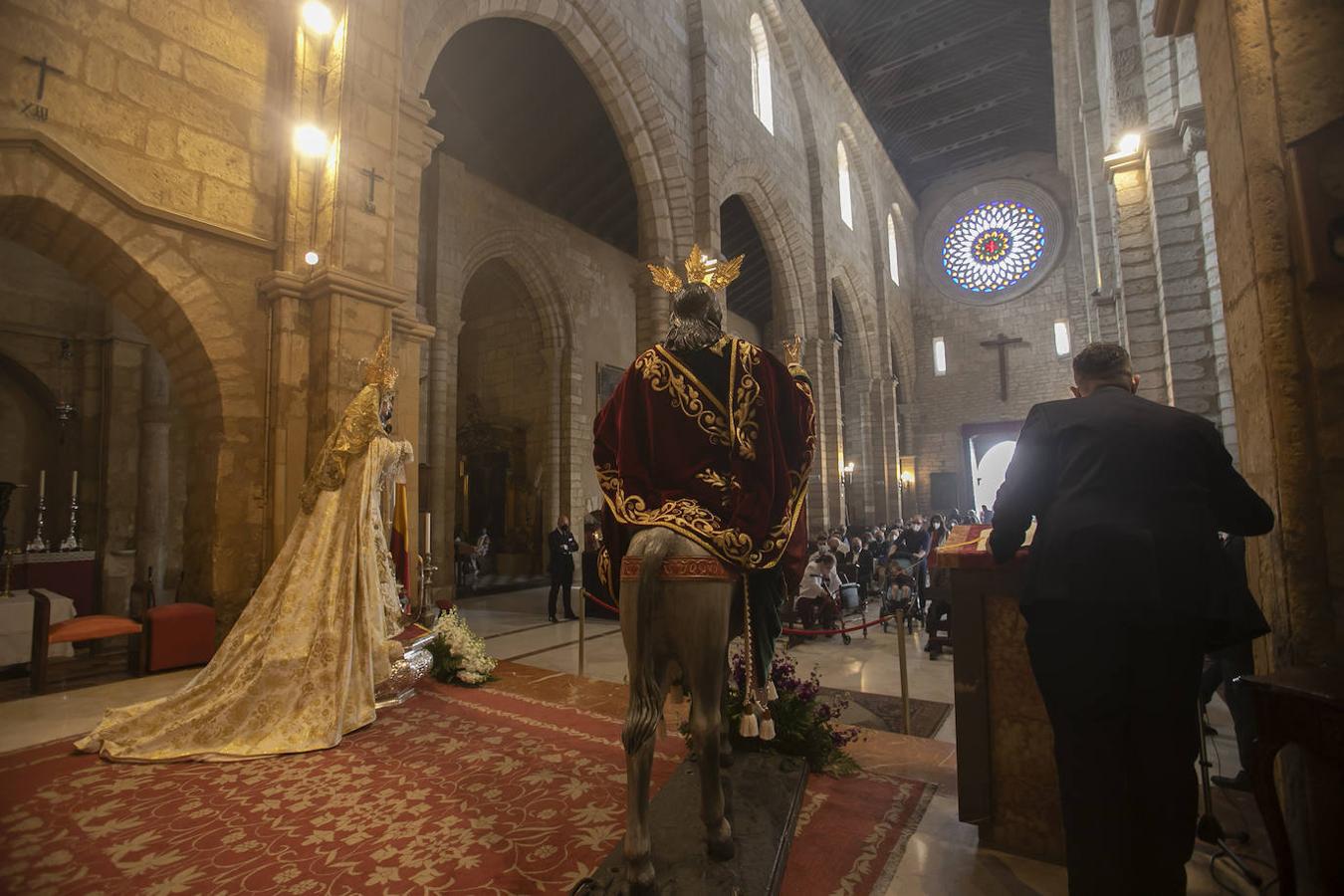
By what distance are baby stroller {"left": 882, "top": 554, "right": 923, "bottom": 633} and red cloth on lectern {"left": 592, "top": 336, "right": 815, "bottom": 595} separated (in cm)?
560

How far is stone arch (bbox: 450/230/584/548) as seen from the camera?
12.6m

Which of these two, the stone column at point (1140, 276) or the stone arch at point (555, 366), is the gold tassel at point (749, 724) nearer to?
the stone column at point (1140, 276)

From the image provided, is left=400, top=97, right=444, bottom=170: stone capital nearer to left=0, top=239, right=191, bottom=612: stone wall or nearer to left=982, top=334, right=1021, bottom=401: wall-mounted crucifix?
left=0, top=239, right=191, bottom=612: stone wall

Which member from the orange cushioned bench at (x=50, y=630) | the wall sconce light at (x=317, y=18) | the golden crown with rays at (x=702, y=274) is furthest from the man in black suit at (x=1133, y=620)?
the wall sconce light at (x=317, y=18)

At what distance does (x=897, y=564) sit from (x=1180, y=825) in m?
6.61

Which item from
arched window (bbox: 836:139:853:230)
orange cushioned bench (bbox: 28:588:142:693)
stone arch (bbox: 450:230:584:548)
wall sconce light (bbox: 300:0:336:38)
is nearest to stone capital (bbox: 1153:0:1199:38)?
wall sconce light (bbox: 300:0:336:38)

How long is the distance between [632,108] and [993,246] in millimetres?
19633

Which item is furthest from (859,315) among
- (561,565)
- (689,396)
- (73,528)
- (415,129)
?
(689,396)

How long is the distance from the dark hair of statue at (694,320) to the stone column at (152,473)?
25.4 feet

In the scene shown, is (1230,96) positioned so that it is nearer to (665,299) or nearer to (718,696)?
(718,696)

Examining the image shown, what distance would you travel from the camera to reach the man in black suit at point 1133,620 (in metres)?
1.64

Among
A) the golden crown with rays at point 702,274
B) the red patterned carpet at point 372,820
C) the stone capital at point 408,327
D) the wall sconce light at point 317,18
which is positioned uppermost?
the wall sconce light at point 317,18

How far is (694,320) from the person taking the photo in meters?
2.34

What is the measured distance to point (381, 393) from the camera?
4469 mm
